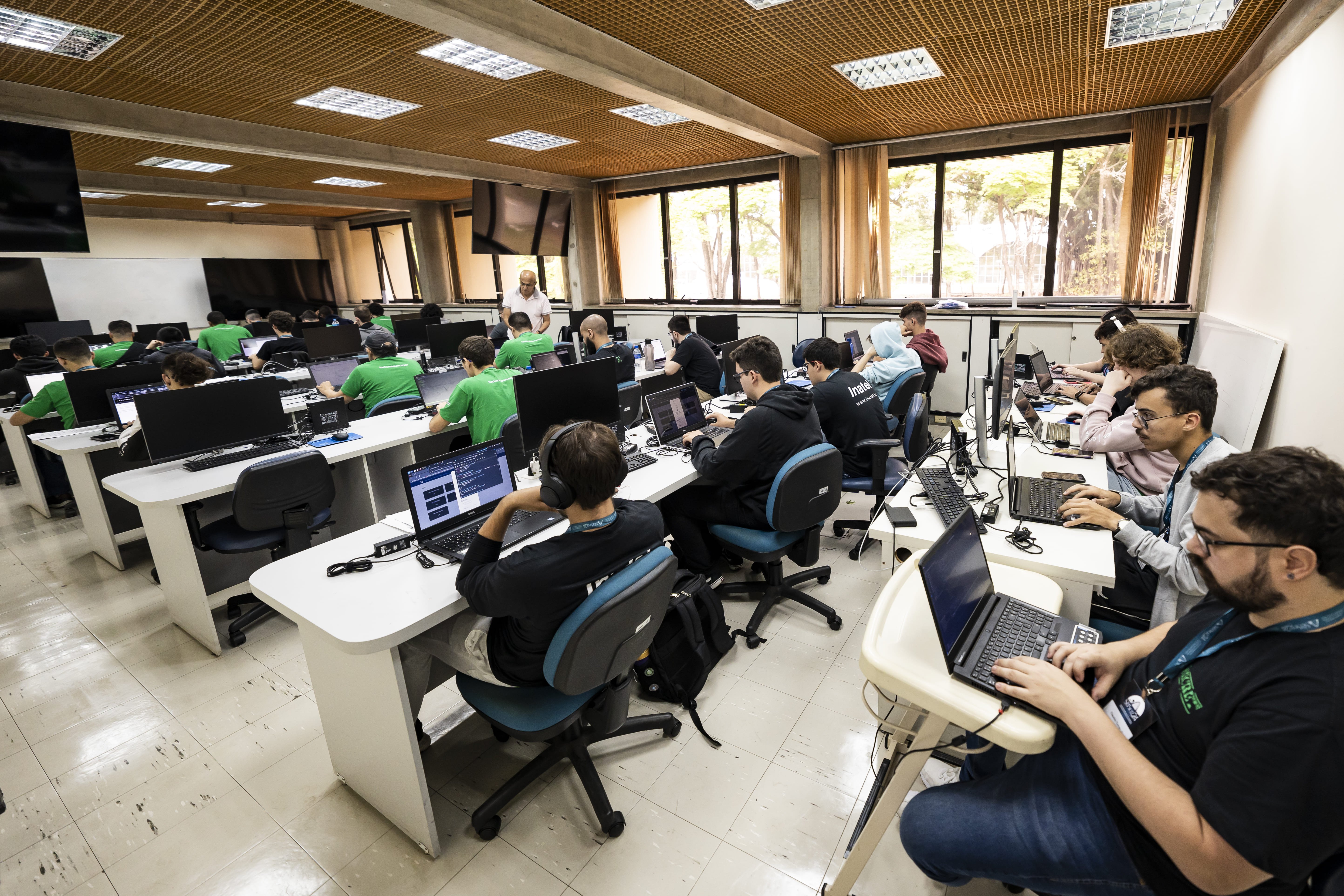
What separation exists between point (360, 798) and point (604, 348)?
173 inches

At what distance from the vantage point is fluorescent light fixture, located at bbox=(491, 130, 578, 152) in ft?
20.1

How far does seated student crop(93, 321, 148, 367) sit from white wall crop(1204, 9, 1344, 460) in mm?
8160

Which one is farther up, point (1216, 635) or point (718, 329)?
point (718, 329)

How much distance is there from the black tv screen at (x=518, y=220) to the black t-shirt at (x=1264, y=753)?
294 inches

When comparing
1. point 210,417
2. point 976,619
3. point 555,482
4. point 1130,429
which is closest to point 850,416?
point 1130,429

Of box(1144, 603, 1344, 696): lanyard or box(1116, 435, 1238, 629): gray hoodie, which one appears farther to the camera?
box(1116, 435, 1238, 629): gray hoodie

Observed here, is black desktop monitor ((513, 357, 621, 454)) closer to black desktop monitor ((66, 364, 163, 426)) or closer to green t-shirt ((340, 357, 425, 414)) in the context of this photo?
green t-shirt ((340, 357, 425, 414))

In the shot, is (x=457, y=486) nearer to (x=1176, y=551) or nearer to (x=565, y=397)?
(x=565, y=397)

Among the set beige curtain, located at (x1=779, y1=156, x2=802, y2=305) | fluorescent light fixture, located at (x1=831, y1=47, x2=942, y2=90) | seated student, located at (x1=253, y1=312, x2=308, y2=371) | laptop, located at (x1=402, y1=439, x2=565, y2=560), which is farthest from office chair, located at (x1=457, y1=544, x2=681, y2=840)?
beige curtain, located at (x1=779, y1=156, x2=802, y2=305)

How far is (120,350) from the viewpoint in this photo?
5.98 metres

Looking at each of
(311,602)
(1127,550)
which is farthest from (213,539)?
(1127,550)

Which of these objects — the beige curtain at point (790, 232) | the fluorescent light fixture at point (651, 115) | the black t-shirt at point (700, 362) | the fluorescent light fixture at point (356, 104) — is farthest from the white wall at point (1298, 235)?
the fluorescent light fixture at point (356, 104)

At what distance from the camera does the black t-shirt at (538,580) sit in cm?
158

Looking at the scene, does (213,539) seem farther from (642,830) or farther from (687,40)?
(687,40)
